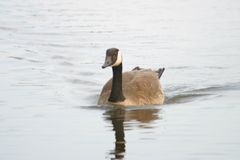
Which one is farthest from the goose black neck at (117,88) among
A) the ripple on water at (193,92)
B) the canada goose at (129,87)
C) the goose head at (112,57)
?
the ripple on water at (193,92)

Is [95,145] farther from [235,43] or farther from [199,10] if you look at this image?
[199,10]

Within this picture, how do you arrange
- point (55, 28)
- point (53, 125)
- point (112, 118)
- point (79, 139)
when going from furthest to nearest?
point (55, 28) < point (112, 118) < point (53, 125) < point (79, 139)

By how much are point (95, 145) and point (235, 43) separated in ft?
40.9

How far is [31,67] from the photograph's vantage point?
68.0ft

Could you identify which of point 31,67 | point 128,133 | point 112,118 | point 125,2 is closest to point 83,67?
point 31,67

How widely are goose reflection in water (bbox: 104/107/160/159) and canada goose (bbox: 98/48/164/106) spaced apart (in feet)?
1.08

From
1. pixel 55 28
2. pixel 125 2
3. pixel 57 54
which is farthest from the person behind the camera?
pixel 125 2

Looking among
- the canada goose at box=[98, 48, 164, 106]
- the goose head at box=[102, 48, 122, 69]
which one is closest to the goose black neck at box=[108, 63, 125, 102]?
the canada goose at box=[98, 48, 164, 106]

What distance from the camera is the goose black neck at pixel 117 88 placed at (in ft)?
50.8

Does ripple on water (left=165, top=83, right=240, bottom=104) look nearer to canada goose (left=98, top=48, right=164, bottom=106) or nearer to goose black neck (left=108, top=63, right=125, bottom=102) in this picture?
canada goose (left=98, top=48, right=164, bottom=106)

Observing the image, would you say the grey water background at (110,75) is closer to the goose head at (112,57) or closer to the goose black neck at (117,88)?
the goose black neck at (117,88)

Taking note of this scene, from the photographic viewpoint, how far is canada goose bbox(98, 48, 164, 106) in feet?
50.8

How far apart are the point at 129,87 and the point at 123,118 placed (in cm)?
188

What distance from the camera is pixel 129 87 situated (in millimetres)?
16203
